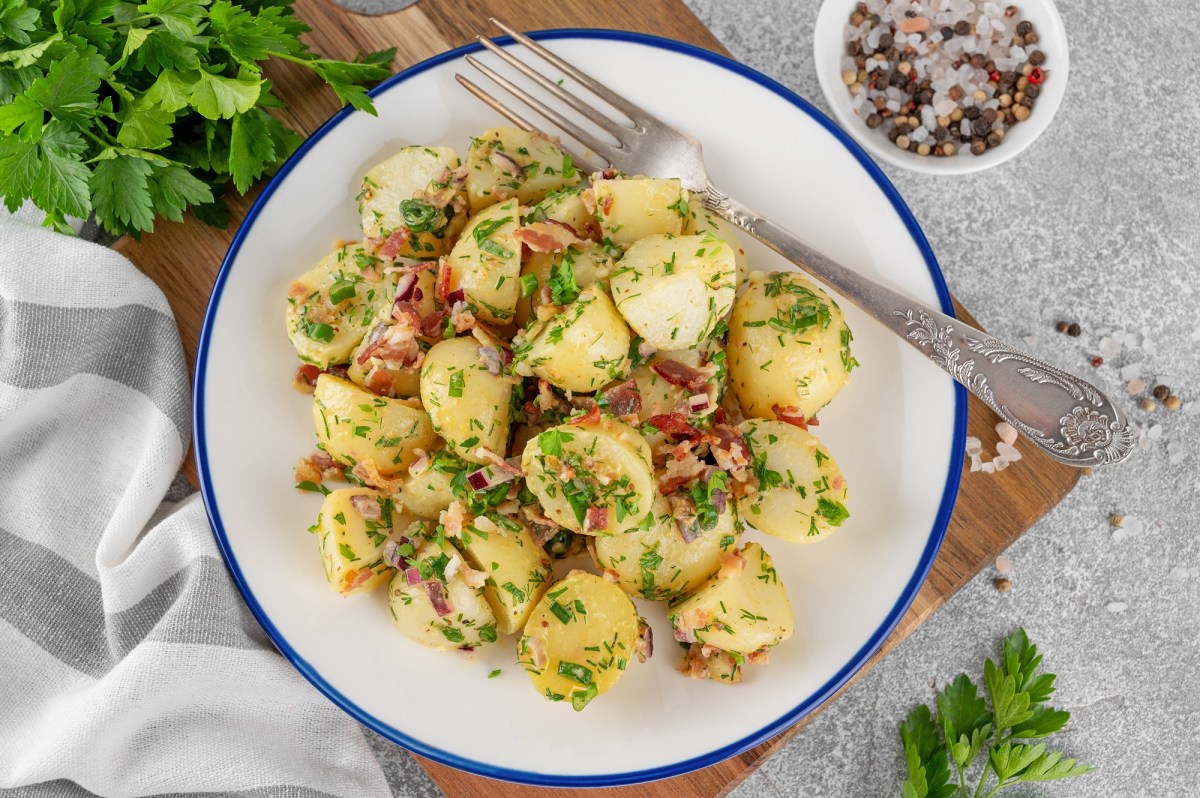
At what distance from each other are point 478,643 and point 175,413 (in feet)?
3.47

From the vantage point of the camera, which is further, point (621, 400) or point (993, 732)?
point (993, 732)

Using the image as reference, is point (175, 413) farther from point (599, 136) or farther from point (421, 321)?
point (599, 136)

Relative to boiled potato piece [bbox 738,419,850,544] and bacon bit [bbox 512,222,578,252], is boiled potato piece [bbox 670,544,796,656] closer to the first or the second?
boiled potato piece [bbox 738,419,850,544]

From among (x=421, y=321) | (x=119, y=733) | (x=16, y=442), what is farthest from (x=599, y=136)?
(x=119, y=733)

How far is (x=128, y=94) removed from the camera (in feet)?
7.14

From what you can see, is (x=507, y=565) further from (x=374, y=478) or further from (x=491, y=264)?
(x=491, y=264)

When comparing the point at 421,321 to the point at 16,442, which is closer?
the point at 421,321

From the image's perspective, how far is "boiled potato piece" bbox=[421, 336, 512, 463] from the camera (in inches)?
77.7

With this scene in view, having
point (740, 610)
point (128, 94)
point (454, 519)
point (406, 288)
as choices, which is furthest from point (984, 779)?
point (128, 94)

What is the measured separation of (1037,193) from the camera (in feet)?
9.36

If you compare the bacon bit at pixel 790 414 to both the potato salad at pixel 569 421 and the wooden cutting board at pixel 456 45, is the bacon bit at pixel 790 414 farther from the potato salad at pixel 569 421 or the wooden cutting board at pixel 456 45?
the wooden cutting board at pixel 456 45

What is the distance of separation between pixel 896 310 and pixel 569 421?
2.72 ft

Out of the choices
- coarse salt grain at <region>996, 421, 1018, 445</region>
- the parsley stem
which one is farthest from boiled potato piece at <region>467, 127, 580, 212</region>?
the parsley stem

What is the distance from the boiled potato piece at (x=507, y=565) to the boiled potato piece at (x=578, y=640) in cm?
4
